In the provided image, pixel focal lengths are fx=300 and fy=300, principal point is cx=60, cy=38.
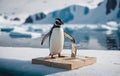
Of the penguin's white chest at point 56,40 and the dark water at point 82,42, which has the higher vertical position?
the dark water at point 82,42

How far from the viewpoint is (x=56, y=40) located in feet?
19.4

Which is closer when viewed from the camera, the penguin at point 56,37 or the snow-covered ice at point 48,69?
the snow-covered ice at point 48,69

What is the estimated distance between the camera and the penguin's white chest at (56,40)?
5.88 metres

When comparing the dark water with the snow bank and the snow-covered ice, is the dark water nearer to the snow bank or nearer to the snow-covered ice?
the snow bank

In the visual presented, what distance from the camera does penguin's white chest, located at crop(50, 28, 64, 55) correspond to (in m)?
5.88

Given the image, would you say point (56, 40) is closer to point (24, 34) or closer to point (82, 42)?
point (82, 42)

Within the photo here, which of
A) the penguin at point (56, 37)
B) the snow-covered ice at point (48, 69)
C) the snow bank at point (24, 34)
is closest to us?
the snow-covered ice at point (48, 69)

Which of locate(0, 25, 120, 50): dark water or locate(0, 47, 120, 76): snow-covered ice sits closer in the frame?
locate(0, 47, 120, 76): snow-covered ice

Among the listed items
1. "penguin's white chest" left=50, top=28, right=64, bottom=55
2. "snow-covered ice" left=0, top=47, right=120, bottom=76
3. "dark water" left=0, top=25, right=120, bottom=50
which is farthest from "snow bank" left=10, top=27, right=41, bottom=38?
"penguin's white chest" left=50, top=28, right=64, bottom=55

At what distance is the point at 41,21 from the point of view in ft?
340

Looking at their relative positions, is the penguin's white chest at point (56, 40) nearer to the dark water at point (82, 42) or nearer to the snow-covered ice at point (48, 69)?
the snow-covered ice at point (48, 69)

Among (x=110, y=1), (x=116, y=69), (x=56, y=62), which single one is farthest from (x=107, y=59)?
(x=110, y=1)

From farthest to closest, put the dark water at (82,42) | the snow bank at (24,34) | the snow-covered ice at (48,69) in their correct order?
1. the snow bank at (24,34)
2. the dark water at (82,42)
3. the snow-covered ice at (48,69)

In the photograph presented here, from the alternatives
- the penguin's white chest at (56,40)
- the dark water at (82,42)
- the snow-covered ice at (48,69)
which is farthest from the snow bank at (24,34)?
the penguin's white chest at (56,40)
